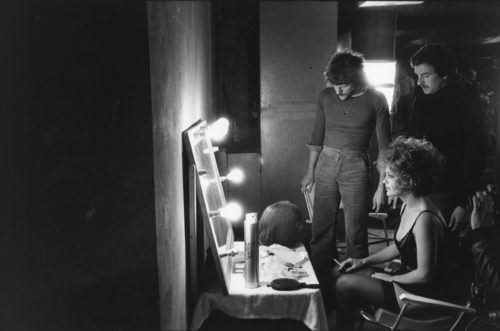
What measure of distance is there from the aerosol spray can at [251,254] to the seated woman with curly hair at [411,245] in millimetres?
716

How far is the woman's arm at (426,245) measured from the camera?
9.87 feet

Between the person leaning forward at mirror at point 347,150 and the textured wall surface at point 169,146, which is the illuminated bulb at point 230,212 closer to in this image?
the textured wall surface at point 169,146

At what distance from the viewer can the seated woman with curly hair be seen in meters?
3.03

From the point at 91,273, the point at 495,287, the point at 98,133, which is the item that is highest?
the point at 98,133

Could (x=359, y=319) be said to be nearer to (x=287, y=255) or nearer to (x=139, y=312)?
(x=287, y=255)

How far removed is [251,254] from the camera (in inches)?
120

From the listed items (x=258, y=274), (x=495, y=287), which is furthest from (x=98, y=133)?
(x=495, y=287)

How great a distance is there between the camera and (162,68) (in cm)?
240

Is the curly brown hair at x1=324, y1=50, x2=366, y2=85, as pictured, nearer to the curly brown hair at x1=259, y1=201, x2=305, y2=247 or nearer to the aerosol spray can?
the curly brown hair at x1=259, y1=201, x2=305, y2=247

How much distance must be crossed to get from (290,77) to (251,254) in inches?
165

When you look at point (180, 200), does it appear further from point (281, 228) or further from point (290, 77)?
point (290, 77)

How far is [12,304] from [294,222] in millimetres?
2375

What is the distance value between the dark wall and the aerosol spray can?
2.94 feet

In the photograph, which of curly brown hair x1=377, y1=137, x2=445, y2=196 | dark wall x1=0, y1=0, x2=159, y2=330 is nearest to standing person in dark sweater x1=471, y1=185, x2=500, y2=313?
curly brown hair x1=377, y1=137, x2=445, y2=196
